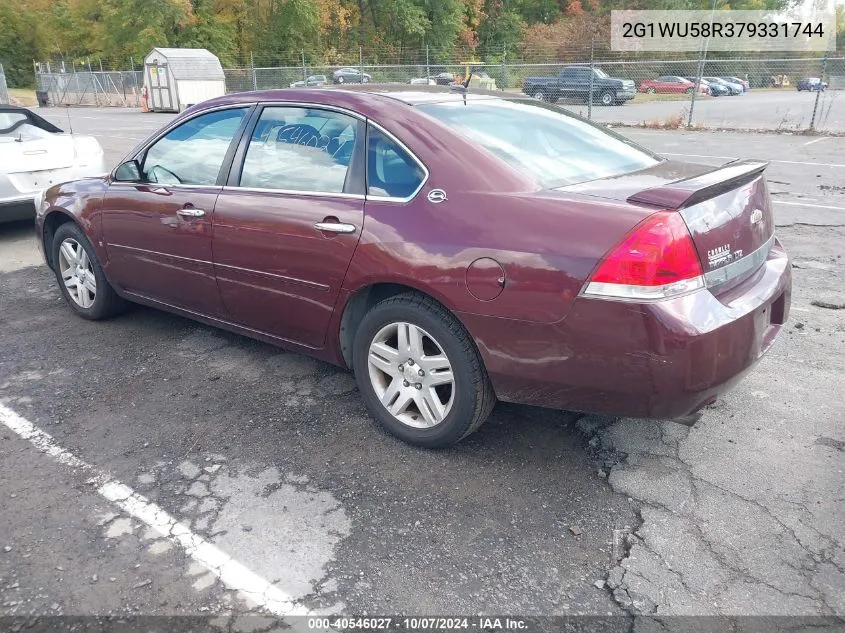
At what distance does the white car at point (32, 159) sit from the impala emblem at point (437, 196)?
18.2 feet

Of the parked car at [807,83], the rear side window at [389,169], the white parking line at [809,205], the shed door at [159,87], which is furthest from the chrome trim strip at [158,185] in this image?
the parked car at [807,83]

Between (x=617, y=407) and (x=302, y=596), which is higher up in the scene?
(x=617, y=407)

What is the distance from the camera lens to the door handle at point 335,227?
3146mm

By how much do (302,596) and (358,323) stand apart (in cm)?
137

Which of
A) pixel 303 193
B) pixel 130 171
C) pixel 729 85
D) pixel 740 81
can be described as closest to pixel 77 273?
pixel 130 171

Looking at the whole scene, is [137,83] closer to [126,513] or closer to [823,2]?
[126,513]

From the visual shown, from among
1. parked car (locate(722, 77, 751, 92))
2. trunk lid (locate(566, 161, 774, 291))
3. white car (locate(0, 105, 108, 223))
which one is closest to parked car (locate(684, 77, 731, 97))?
parked car (locate(722, 77, 751, 92))

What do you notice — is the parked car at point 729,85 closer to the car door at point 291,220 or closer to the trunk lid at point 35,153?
the trunk lid at point 35,153

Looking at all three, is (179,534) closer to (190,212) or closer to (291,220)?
(291,220)

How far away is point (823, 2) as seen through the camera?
67000 mm

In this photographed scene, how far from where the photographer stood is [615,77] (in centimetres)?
3459

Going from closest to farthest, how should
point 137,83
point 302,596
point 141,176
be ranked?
point 302,596 → point 141,176 → point 137,83

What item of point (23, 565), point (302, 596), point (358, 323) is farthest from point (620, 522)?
point (23, 565)

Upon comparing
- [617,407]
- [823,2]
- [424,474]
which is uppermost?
[823,2]
